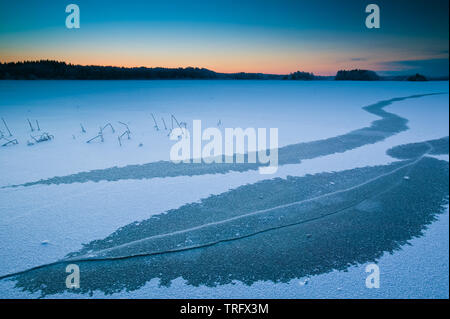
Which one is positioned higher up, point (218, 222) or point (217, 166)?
point (217, 166)

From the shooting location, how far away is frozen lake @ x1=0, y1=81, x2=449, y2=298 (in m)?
1.54

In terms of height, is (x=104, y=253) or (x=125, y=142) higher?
(x=125, y=142)

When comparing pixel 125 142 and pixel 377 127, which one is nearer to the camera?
pixel 125 142

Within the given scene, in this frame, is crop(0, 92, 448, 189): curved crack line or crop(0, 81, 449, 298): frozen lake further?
crop(0, 92, 448, 189): curved crack line

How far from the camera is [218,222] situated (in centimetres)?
214

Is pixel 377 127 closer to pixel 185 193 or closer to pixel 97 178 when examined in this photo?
pixel 185 193

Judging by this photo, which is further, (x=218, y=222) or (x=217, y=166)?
(x=217, y=166)

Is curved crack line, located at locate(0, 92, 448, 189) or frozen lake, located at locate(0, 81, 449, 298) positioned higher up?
curved crack line, located at locate(0, 92, 448, 189)

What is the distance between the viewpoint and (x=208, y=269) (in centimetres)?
164
